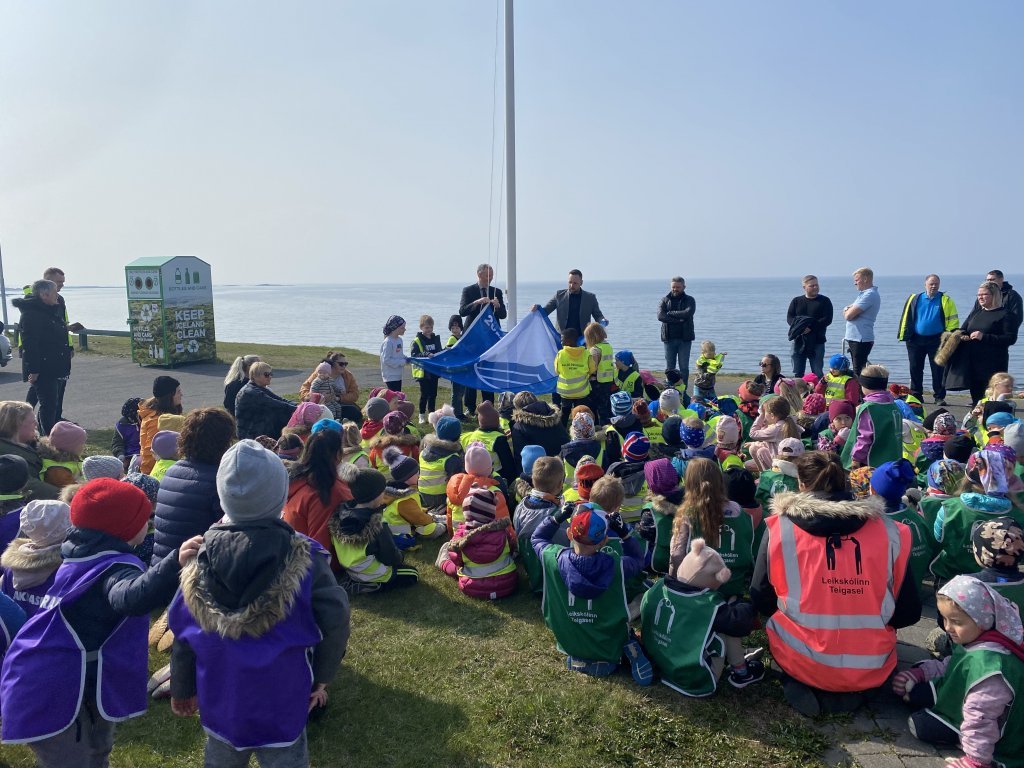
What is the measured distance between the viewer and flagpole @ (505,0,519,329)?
1250 centimetres

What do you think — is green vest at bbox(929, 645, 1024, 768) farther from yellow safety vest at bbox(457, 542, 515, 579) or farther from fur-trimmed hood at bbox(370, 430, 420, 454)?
fur-trimmed hood at bbox(370, 430, 420, 454)

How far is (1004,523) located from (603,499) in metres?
2.18

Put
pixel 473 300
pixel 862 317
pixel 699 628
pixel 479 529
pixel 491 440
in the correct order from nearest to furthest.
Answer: pixel 699 628
pixel 479 529
pixel 491 440
pixel 862 317
pixel 473 300

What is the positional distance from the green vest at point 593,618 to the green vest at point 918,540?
6.46 feet

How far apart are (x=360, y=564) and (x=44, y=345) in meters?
6.79

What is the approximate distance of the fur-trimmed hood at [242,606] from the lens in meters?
2.78

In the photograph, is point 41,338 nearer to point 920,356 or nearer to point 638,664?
point 638,664

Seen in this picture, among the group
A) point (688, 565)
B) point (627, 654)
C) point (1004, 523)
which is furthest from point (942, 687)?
point (627, 654)

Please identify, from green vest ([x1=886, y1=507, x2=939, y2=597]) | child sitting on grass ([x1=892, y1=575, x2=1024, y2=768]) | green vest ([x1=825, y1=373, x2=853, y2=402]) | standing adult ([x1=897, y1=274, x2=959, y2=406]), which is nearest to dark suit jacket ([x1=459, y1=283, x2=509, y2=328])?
green vest ([x1=825, y1=373, x2=853, y2=402])

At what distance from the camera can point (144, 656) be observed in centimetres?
338

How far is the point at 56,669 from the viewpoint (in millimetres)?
3092

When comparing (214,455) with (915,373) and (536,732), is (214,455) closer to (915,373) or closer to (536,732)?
(536,732)

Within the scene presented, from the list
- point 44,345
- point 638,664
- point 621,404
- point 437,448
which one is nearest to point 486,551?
point 638,664

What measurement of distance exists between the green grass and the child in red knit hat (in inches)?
30.6
